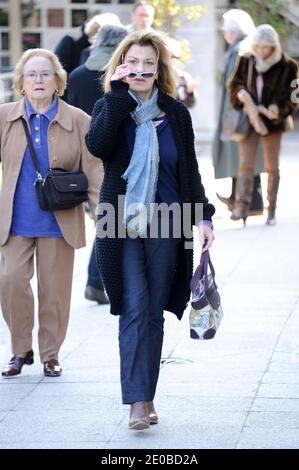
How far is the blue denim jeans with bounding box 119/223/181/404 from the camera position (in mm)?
5820

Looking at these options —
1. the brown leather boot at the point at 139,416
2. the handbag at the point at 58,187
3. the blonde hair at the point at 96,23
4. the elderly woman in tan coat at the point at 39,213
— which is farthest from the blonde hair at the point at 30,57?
the blonde hair at the point at 96,23

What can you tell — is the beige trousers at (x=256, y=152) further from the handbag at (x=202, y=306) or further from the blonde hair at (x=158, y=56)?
the handbag at (x=202, y=306)

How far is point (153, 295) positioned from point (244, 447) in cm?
83

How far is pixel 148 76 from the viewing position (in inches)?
231

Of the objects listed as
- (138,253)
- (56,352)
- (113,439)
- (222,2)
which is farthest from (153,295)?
(222,2)

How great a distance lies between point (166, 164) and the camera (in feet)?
19.3

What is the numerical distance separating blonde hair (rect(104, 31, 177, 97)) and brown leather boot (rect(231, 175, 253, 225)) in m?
6.65

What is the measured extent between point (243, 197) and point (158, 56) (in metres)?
6.84

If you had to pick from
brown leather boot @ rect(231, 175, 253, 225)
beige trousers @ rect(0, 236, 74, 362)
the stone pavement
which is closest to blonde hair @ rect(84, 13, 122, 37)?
the stone pavement

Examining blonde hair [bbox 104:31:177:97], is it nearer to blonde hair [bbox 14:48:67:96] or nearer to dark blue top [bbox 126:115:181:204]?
dark blue top [bbox 126:115:181:204]

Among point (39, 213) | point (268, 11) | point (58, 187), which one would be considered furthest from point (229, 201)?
point (268, 11)

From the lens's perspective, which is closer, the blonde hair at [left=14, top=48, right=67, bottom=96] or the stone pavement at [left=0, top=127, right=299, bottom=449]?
the stone pavement at [left=0, top=127, right=299, bottom=449]

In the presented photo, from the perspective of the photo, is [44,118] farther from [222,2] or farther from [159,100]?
[222,2]

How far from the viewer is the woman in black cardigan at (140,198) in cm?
579
